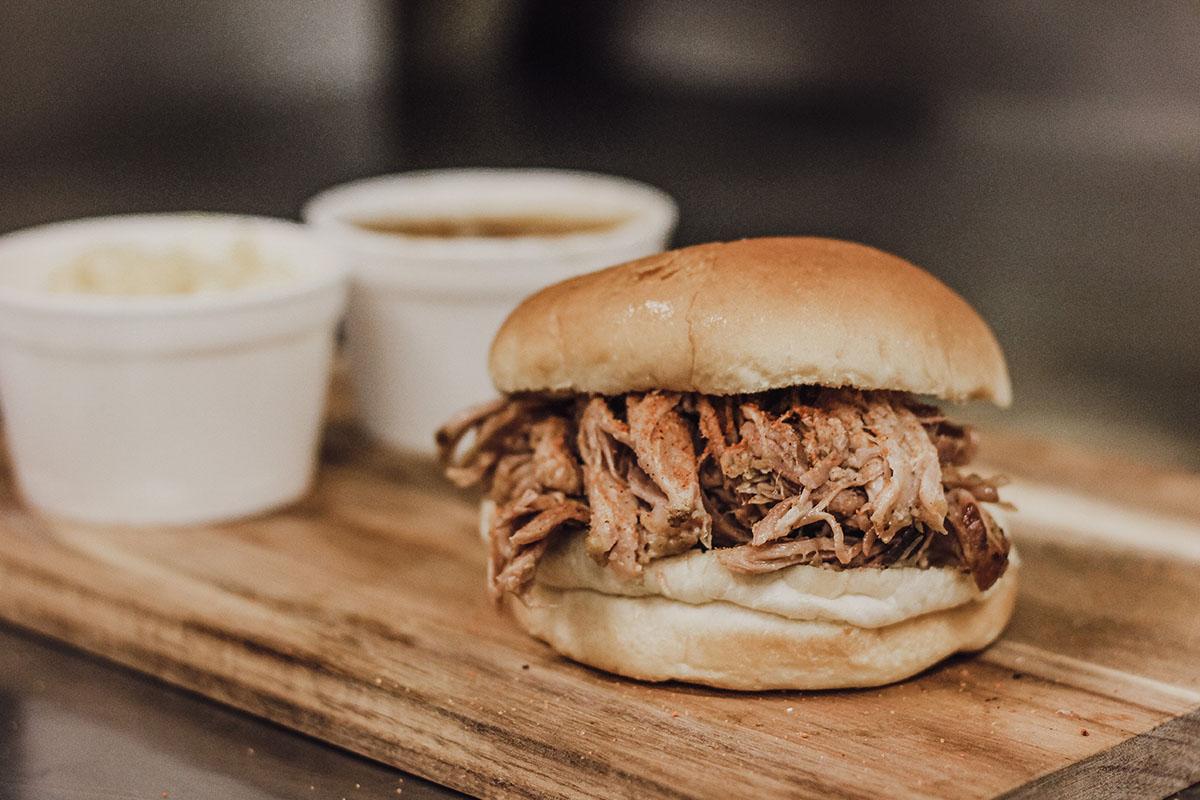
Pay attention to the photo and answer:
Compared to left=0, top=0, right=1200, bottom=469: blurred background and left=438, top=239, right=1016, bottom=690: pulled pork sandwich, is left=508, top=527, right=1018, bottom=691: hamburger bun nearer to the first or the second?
left=438, top=239, right=1016, bottom=690: pulled pork sandwich

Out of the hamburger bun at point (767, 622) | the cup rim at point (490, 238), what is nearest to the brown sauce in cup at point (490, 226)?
the cup rim at point (490, 238)

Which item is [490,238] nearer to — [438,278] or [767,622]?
[438,278]

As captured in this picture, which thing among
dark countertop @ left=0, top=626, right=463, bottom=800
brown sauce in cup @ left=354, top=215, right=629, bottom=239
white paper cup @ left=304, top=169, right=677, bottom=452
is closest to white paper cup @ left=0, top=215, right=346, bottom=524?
white paper cup @ left=304, top=169, right=677, bottom=452

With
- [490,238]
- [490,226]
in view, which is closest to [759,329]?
[490,238]

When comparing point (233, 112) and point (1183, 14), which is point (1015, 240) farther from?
point (233, 112)

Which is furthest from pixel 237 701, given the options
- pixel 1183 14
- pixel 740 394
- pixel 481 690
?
pixel 1183 14

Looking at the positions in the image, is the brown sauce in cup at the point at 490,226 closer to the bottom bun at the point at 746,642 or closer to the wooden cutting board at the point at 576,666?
the wooden cutting board at the point at 576,666
